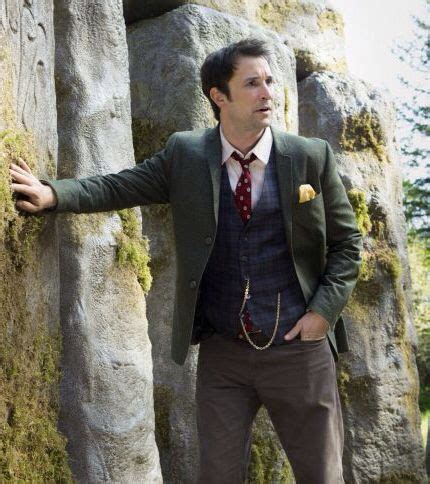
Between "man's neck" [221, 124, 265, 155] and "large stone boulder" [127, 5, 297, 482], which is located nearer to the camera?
"man's neck" [221, 124, 265, 155]

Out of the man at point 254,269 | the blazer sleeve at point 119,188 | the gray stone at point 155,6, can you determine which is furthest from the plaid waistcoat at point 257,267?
the gray stone at point 155,6

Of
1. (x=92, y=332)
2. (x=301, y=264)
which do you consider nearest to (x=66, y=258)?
(x=92, y=332)

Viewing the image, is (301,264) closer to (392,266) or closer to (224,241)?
(224,241)

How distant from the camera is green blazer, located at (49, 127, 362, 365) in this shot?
118 inches

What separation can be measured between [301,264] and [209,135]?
62 cm

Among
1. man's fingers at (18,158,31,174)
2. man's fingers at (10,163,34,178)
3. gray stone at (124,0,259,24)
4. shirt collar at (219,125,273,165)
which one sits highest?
gray stone at (124,0,259,24)

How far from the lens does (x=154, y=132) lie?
4465 millimetres

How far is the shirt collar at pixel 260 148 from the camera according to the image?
306 cm

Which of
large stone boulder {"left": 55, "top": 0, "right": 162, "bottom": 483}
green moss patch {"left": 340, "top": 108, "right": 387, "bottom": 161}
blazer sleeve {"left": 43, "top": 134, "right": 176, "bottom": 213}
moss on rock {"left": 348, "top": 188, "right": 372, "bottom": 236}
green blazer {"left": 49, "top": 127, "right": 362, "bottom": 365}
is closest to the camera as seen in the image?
blazer sleeve {"left": 43, "top": 134, "right": 176, "bottom": 213}

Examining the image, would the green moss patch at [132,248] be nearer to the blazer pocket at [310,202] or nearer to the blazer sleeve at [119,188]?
the blazer sleeve at [119,188]

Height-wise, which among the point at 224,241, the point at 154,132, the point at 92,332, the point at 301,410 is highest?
the point at 154,132

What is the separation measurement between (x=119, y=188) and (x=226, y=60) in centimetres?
64

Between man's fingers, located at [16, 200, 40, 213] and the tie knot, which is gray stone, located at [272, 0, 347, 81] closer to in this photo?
the tie knot

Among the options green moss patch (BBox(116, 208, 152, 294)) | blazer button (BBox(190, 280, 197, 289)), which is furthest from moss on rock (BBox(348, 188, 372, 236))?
blazer button (BBox(190, 280, 197, 289))
